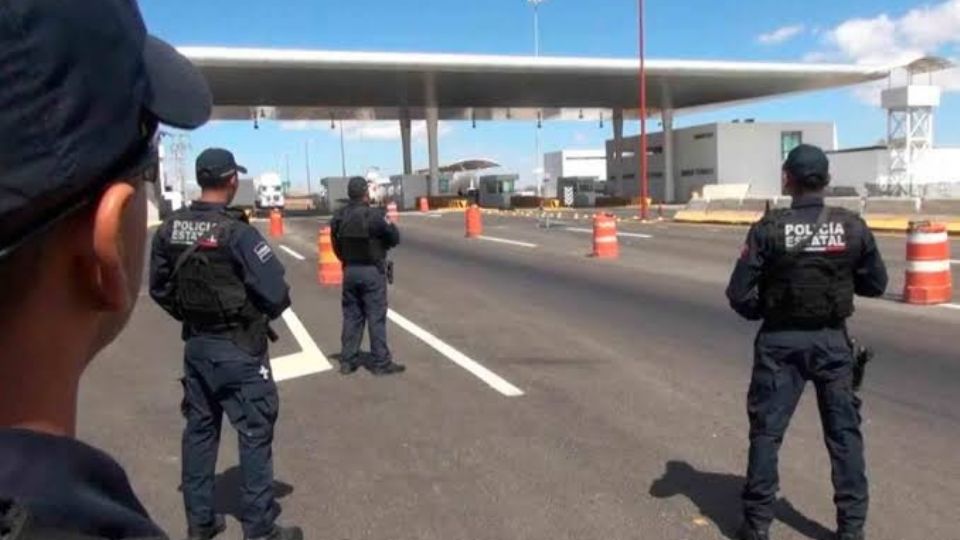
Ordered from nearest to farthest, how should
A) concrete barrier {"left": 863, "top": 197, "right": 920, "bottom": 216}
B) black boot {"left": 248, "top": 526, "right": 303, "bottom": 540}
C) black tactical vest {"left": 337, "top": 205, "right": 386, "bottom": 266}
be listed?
1. black boot {"left": 248, "top": 526, "right": 303, "bottom": 540}
2. black tactical vest {"left": 337, "top": 205, "right": 386, "bottom": 266}
3. concrete barrier {"left": 863, "top": 197, "right": 920, "bottom": 216}

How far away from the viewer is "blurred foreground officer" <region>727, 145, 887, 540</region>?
4562 mm

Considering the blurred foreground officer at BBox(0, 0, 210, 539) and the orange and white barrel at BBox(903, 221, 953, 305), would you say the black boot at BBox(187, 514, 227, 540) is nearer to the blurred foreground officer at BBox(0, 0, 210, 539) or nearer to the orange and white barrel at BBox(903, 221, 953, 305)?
the blurred foreground officer at BBox(0, 0, 210, 539)

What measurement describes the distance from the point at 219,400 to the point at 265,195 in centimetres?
7542

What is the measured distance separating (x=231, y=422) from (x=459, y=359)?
15.6 feet

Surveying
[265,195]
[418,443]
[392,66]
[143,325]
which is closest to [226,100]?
[392,66]

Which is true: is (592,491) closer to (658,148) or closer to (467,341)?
(467,341)

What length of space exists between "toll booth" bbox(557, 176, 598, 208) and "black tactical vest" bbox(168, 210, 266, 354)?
2240 inches

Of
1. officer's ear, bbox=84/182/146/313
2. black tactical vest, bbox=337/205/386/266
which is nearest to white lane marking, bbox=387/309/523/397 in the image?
black tactical vest, bbox=337/205/386/266

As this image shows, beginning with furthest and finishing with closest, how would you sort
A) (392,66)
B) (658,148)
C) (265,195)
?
(265,195) < (658,148) < (392,66)

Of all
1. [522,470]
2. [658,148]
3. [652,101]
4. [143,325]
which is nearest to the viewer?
[522,470]

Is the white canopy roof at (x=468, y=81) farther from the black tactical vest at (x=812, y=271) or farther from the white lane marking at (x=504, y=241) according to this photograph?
the black tactical vest at (x=812, y=271)

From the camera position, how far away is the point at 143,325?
488 inches

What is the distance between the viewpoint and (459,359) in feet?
30.6

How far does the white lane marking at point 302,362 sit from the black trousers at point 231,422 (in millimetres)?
3426
